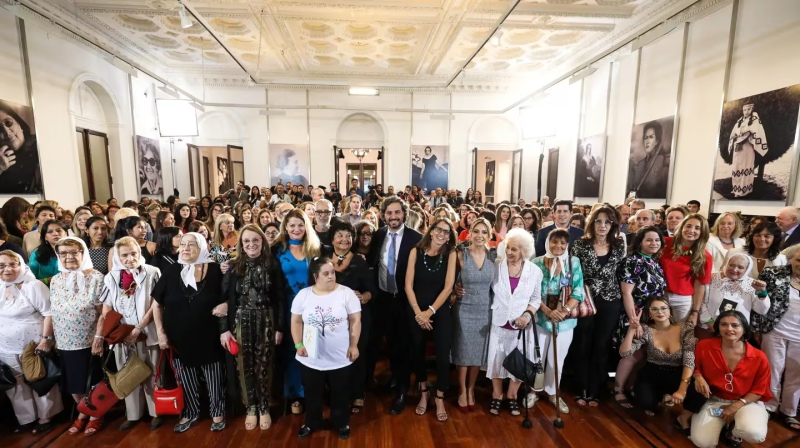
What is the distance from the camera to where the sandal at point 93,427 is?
283cm

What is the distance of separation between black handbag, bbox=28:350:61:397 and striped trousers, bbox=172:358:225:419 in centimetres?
102

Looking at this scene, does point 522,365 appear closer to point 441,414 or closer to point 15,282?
point 441,414

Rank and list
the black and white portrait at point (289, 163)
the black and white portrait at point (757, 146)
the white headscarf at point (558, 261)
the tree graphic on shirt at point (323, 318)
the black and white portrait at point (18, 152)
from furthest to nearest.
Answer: the black and white portrait at point (289, 163) < the black and white portrait at point (18, 152) < the black and white portrait at point (757, 146) < the white headscarf at point (558, 261) < the tree graphic on shirt at point (323, 318)

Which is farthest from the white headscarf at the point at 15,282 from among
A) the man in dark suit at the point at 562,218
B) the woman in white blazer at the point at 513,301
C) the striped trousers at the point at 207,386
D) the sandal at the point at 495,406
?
the man in dark suit at the point at 562,218

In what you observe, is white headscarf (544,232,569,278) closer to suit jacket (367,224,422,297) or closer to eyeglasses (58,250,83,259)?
suit jacket (367,224,422,297)

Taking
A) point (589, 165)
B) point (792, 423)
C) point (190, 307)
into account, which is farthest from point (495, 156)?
point (190, 307)

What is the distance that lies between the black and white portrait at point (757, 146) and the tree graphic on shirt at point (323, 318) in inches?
273

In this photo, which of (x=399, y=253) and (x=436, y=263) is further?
(x=399, y=253)

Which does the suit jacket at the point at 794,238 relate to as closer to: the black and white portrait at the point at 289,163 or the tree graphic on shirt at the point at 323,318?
the tree graphic on shirt at the point at 323,318

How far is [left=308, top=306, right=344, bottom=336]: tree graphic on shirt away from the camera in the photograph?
8.47 ft

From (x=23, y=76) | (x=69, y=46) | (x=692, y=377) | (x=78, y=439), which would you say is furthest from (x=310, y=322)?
(x=69, y=46)

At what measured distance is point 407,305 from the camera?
9.99ft

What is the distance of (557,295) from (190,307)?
3187 millimetres

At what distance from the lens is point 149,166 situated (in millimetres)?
10578
